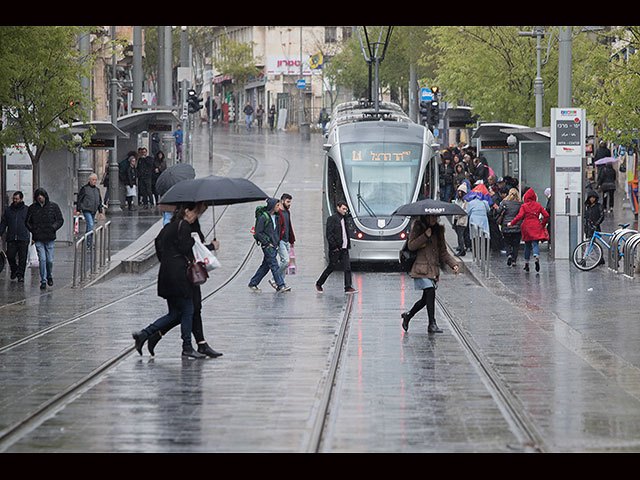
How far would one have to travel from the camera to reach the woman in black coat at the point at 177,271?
12.9 metres

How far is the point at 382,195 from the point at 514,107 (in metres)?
19.4

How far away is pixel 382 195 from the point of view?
27375mm

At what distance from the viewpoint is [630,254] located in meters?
23.2

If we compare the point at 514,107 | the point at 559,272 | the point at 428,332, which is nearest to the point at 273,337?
the point at 428,332

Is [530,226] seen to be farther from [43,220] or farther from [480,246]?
[43,220]

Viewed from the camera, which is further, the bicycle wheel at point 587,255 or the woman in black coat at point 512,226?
the woman in black coat at point 512,226

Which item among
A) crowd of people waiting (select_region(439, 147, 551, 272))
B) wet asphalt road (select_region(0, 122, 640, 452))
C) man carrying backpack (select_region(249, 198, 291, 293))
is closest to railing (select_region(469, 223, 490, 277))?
crowd of people waiting (select_region(439, 147, 551, 272))

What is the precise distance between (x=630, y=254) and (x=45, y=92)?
1163 centimetres

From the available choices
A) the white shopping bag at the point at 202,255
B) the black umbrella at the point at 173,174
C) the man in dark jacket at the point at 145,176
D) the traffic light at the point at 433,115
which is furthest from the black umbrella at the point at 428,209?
the traffic light at the point at 433,115

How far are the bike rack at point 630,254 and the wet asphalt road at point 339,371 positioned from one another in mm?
590

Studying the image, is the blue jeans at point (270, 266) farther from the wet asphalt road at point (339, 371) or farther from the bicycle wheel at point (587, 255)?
the bicycle wheel at point (587, 255)

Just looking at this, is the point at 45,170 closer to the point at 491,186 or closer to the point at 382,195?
the point at 382,195

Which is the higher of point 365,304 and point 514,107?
point 514,107
